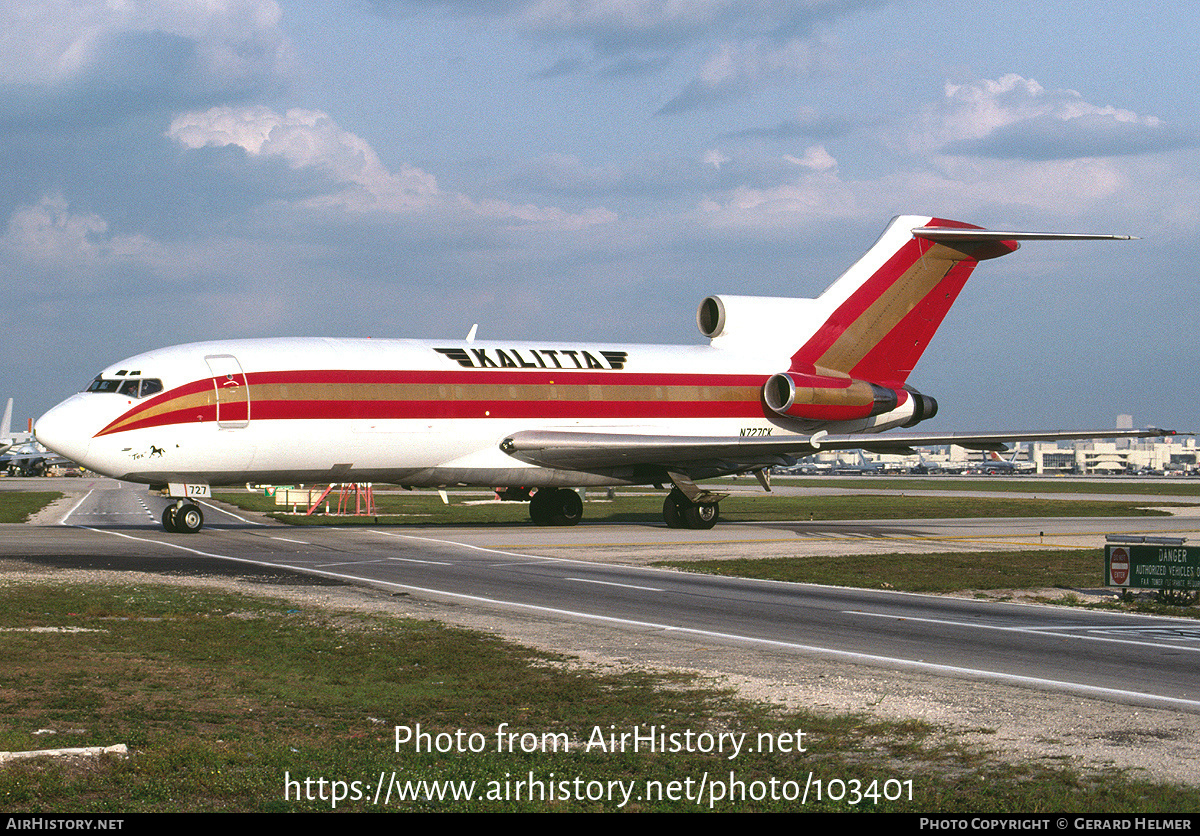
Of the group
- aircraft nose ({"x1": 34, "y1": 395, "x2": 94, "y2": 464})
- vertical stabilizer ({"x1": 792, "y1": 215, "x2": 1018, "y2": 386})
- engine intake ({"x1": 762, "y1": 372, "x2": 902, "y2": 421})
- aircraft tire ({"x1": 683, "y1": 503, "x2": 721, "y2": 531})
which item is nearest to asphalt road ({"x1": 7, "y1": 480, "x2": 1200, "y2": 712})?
aircraft tire ({"x1": 683, "y1": 503, "x2": 721, "y2": 531})

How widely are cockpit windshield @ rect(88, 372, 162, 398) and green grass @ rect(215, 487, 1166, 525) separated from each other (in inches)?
434

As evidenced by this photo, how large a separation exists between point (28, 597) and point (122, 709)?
29.6ft

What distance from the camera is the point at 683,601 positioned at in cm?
1888

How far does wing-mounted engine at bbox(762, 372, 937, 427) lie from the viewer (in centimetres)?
4050

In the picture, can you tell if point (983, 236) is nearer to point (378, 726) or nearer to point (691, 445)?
point (691, 445)

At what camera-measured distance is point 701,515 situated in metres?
38.4

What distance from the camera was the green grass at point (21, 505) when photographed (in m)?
46.4

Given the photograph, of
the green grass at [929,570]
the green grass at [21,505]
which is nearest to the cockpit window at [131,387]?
the green grass at [21,505]

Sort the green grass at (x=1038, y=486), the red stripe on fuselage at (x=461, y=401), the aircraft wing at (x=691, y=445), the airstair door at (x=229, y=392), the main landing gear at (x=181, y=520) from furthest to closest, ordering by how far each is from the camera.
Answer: the green grass at (x=1038, y=486) → the aircraft wing at (x=691, y=445) → the main landing gear at (x=181, y=520) → the airstair door at (x=229, y=392) → the red stripe on fuselage at (x=461, y=401)

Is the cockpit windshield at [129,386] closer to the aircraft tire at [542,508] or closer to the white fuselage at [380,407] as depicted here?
the white fuselage at [380,407]

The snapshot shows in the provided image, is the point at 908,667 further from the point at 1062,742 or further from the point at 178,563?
the point at 178,563

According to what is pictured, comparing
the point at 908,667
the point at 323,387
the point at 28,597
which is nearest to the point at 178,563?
the point at 28,597

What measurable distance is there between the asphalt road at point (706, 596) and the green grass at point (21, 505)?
44.9 ft

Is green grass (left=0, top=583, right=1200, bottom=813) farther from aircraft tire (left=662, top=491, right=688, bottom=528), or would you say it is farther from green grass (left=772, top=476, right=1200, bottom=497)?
green grass (left=772, top=476, right=1200, bottom=497)
